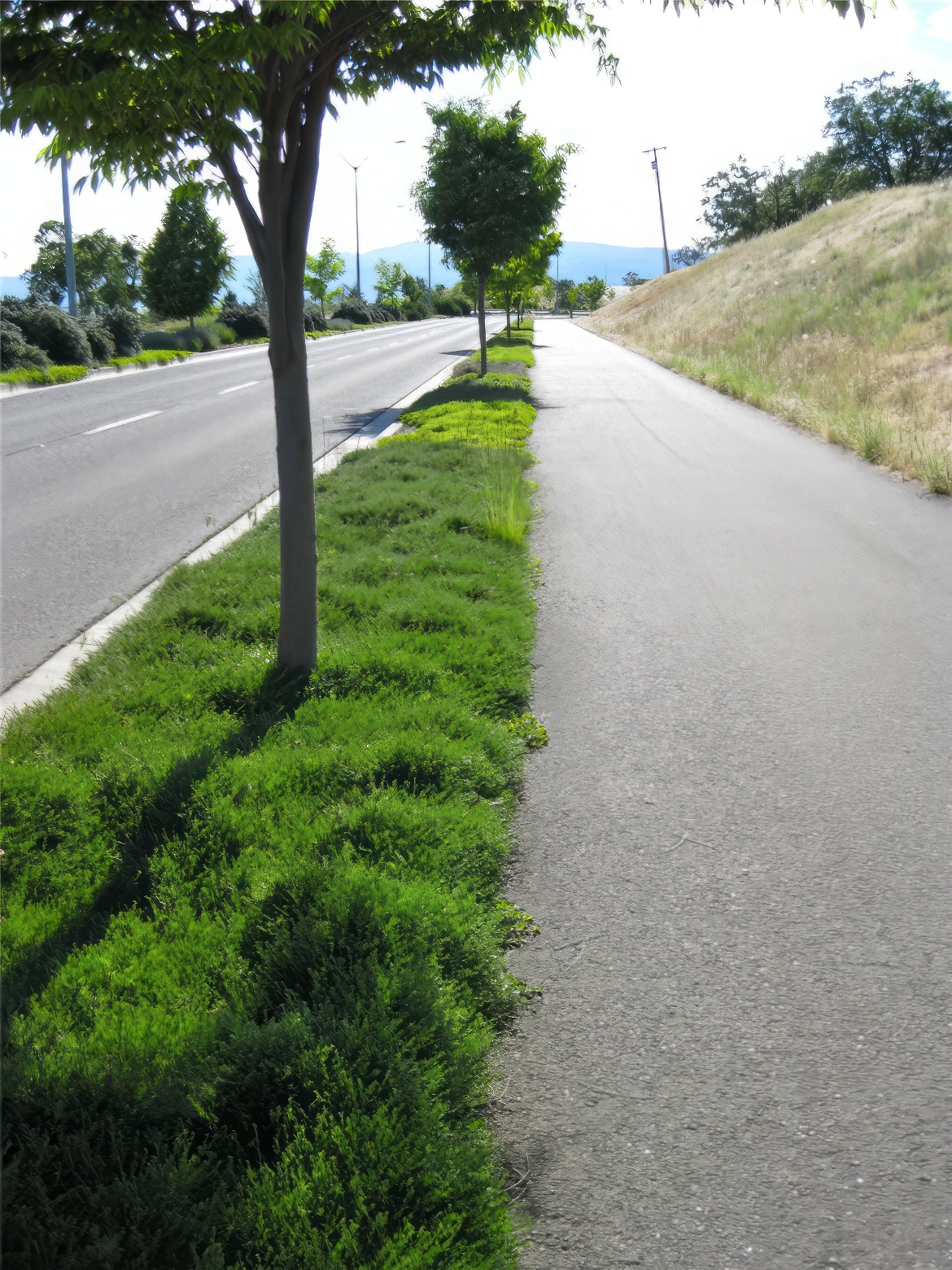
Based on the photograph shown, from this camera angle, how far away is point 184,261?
3938cm

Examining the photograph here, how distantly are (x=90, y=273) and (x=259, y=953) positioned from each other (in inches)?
2485

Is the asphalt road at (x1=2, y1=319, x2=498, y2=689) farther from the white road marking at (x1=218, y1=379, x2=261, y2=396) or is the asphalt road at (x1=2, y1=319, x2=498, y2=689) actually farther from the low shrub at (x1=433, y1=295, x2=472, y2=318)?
the low shrub at (x1=433, y1=295, x2=472, y2=318)

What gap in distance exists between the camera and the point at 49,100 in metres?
3.22

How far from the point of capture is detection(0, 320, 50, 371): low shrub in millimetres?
23984

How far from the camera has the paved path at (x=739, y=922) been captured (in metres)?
2.25

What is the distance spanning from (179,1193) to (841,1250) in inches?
56.8

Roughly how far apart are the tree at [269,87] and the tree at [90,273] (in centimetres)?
5253

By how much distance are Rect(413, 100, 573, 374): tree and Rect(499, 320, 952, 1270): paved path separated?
45.8ft

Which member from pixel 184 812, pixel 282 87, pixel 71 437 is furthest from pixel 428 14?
pixel 71 437

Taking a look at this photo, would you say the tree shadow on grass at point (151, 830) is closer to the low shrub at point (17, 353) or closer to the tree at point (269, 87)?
the tree at point (269, 87)

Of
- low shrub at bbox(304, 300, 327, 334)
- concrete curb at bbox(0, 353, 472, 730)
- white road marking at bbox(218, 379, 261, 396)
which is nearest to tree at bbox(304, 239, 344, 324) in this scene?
low shrub at bbox(304, 300, 327, 334)

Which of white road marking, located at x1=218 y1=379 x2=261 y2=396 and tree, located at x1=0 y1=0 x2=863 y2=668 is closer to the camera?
Result: tree, located at x1=0 y1=0 x2=863 y2=668

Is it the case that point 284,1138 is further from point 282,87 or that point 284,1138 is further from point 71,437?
point 71,437

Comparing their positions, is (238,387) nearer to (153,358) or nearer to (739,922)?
(153,358)
